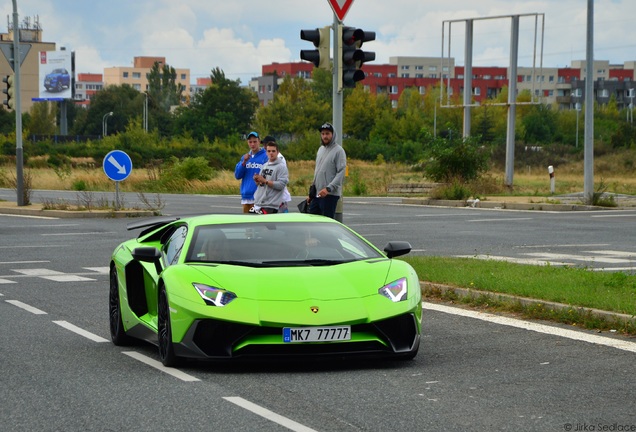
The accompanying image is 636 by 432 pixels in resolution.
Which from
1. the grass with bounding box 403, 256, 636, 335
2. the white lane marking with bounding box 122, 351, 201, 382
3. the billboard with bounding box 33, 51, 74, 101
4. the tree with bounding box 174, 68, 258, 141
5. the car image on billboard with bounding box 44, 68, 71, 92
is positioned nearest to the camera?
the white lane marking with bounding box 122, 351, 201, 382

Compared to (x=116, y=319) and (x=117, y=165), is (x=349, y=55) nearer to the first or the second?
(x=116, y=319)

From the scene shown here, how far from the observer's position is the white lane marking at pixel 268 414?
6.71 meters

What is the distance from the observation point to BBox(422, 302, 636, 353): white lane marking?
395 inches

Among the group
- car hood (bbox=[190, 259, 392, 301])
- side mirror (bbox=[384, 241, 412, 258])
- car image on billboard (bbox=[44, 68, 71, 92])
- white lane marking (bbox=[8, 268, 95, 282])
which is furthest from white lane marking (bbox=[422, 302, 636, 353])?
car image on billboard (bbox=[44, 68, 71, 92])

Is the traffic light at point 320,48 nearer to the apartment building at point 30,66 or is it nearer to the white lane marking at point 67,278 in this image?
the white lane marking at point 67,278

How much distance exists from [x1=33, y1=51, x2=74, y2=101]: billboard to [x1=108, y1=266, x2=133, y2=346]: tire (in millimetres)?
123292

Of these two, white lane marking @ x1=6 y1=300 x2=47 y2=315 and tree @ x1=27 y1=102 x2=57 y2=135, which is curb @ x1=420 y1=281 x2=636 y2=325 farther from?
tree @ x1=27 y1=102 x2=57 y2=135

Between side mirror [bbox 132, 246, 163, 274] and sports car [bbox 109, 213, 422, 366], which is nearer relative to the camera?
sports car [bbox 109, 213, 422, 366]

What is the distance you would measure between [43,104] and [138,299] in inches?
5878

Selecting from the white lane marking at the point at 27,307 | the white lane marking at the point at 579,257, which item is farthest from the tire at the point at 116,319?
the white lane marking at the point at 579,257

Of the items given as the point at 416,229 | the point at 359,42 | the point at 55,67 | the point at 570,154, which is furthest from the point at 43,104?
the point at 359,42

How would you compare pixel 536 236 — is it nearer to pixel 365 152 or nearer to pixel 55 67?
pixel 365 152

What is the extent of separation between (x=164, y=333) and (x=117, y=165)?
22116 millimetres

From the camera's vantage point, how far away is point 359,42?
15422 mm
